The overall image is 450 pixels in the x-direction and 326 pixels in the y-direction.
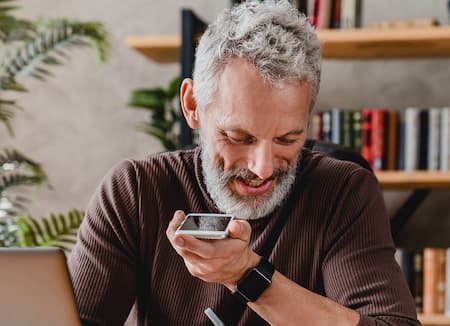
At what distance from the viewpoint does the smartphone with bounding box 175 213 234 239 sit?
1.05m

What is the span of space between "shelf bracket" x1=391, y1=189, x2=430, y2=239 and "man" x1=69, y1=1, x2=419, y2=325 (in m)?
1.18

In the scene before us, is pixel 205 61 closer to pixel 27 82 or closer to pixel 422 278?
pixel 422 278

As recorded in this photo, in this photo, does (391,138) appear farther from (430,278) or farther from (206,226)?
(206,226)

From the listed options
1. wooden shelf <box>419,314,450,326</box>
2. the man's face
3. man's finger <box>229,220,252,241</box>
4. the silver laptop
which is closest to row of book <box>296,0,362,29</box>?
wooden shelf <box>419,314,450,326</box>

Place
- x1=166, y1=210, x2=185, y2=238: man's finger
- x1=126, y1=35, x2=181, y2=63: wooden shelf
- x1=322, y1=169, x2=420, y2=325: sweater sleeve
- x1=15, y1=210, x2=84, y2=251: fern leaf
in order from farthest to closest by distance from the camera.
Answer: x1=126, y1=35, x2=181, y2=63: wooden shelf, x1=15, y1=210, x2=84, y2=251: fern leaf, x1=322, y1=169, x2=420, y2=325: sweater sleeve, x1=166, y1=210, x2=185, y2=238: man's finger

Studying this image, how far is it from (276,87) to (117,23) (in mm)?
1664

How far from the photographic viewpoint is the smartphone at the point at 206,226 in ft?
3.46

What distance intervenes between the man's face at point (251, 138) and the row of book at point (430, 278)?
3.82 ft

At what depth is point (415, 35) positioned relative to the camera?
7.79 ft

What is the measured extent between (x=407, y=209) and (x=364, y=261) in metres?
1.35

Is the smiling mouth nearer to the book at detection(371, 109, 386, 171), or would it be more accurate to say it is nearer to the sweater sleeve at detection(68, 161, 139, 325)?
the sweater sleeve at detection(68, 161, 139, 325)

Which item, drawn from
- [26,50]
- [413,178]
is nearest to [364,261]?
[413,178]

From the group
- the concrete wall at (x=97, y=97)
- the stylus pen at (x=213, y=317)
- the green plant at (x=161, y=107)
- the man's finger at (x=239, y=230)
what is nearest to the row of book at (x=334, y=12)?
the concrete wall at (x=97, y=97)

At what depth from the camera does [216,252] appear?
1.08 meters
